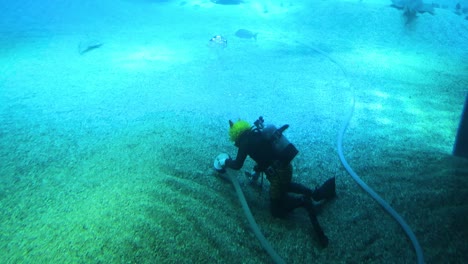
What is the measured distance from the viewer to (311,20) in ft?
46.4

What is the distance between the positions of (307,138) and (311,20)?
11.3 m

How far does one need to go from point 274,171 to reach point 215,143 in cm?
188

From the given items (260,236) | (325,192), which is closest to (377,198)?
(325,192)

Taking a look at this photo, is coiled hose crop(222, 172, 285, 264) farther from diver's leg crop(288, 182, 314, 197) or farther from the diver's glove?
diver's leg crop(288, 182, 314, 197)

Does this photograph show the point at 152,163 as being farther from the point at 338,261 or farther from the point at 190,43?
the point at 190,43

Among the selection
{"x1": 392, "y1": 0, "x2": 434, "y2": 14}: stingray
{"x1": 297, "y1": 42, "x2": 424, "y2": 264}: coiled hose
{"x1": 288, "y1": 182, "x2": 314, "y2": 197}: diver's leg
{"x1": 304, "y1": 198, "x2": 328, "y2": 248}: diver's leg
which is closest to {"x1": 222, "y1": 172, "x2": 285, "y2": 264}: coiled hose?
{"x1": 304, "y1": 198, "x2": 328, "y2": 248}: diver's leg

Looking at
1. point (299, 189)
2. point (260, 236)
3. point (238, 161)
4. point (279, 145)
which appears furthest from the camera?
point (299, 189)

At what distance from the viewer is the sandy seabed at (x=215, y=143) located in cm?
287

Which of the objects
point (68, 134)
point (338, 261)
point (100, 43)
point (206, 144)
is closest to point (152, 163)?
point (206, 144)

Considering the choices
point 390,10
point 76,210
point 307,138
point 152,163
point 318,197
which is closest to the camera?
point 76,210

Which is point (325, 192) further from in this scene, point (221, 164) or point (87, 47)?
point (87, 47)

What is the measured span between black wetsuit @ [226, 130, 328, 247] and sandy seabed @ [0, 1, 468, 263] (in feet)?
0.78

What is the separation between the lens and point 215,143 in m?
4.88

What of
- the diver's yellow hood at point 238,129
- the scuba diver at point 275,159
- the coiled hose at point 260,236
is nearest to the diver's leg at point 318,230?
the scuba diver at point 275,159
